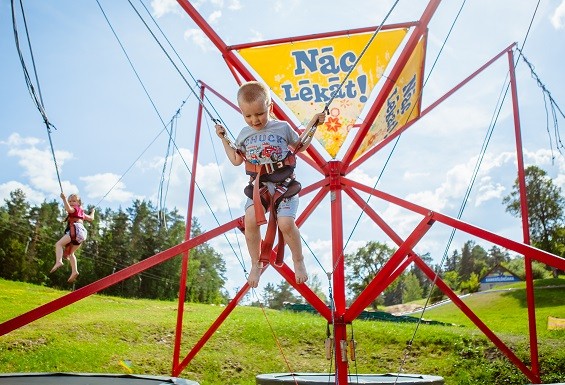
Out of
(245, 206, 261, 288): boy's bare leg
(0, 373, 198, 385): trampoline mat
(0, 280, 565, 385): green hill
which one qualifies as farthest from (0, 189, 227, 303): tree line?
(245, 206, 261, 288): boy's bare leg

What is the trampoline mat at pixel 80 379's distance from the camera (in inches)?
215

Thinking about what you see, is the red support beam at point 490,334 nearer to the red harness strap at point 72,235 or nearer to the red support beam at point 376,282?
the red support beam at point 376,282

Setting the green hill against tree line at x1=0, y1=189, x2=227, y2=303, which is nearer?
the green hill

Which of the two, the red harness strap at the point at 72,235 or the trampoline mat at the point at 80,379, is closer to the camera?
the trampoline mat at the point at 80,379

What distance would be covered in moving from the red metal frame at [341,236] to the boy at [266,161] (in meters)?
0.84

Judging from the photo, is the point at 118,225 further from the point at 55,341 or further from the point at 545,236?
the point at 545,236

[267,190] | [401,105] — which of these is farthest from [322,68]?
[267,190]

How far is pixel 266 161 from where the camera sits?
9.68ft

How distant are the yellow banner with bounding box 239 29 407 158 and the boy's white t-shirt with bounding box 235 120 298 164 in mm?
2543

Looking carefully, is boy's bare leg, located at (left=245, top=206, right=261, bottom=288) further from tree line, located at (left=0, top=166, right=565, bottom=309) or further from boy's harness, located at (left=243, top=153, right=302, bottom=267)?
tree line, located at (left=0, top=166, right=565, bottom=309)

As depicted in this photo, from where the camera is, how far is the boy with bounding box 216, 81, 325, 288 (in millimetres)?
2881

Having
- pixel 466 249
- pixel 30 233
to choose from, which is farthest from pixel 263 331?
pixel 466 249

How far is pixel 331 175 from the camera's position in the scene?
17.6ft

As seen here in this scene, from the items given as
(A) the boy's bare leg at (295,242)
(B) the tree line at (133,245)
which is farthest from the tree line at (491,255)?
(A) the boy's bare leg at (295,242)
